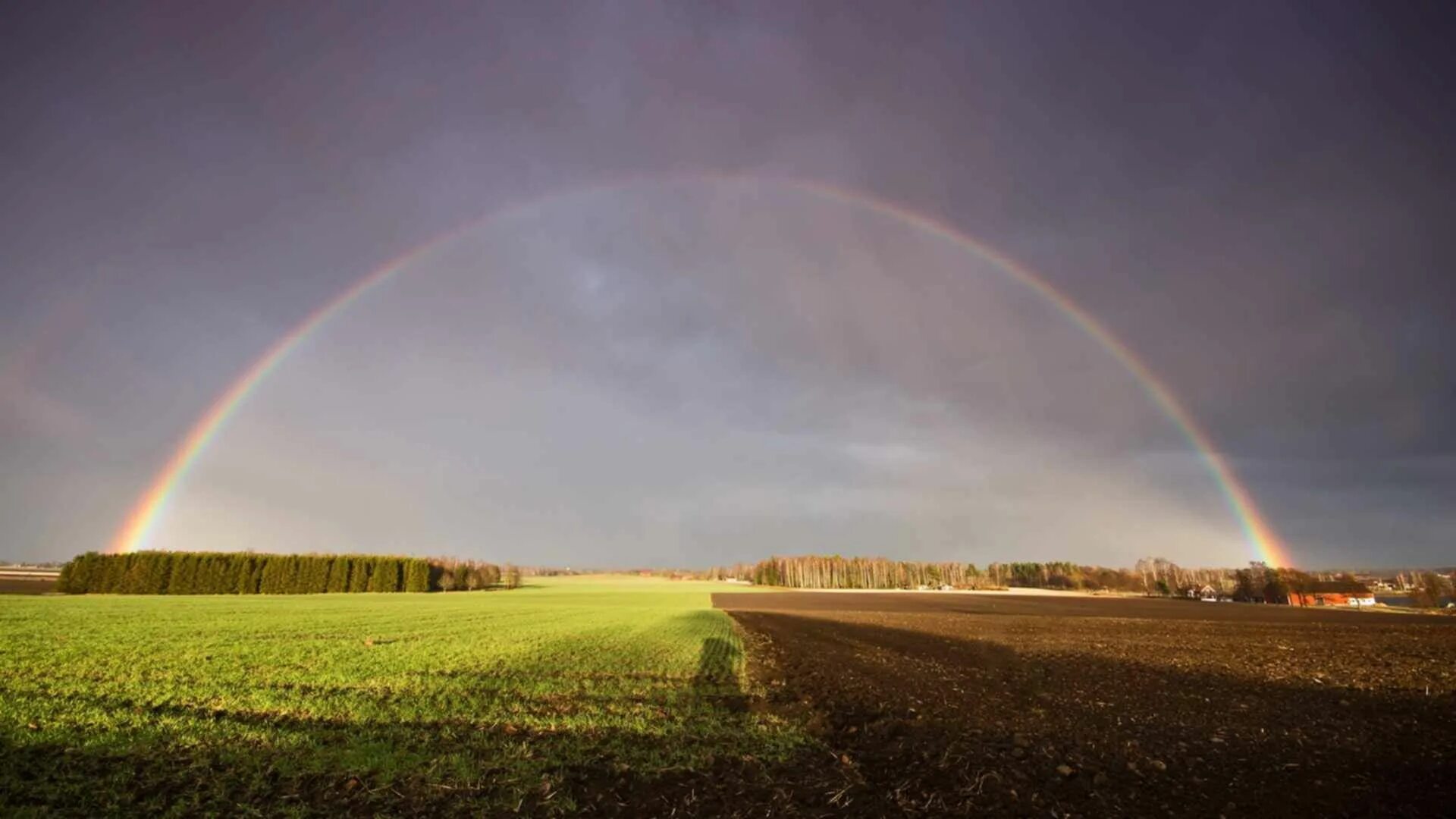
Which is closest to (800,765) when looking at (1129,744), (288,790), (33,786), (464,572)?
(1129,744)

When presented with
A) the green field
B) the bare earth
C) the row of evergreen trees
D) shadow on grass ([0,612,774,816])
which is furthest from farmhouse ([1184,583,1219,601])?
shadow on grass ([0,612,774,816])

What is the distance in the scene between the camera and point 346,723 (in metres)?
12.9

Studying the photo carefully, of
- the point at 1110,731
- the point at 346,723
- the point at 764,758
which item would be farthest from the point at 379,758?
the point at 1110,731

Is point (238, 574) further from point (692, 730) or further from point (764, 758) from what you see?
A: point (764, 758)

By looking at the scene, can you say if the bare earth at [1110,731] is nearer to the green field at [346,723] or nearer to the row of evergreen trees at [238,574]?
the green field at [346,723]

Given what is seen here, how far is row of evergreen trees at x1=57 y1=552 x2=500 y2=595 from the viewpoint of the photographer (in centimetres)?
8762

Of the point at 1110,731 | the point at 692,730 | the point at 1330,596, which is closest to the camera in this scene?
the point at 692,730

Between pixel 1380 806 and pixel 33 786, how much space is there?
18.8m

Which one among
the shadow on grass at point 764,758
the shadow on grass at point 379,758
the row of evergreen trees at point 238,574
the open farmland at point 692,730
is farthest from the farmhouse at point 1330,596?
the row of evergreen trees at point 238,574

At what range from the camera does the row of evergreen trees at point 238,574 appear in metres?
87.6

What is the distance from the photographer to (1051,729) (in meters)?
14.1

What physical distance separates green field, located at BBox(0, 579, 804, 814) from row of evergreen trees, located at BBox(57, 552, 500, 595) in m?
83.3

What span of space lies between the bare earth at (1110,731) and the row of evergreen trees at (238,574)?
333ft

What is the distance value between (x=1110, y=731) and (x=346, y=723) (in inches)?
633
